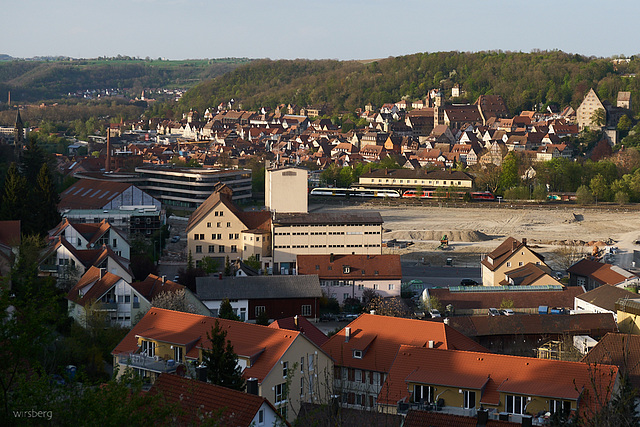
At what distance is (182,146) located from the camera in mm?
82812

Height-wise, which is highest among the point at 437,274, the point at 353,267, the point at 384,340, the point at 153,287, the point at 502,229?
the point at 384,340

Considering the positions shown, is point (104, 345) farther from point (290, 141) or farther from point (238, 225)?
point (290, 141)

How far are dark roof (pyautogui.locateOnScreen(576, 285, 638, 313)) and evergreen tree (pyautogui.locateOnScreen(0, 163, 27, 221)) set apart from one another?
17.6m

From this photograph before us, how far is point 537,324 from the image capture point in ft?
66.8

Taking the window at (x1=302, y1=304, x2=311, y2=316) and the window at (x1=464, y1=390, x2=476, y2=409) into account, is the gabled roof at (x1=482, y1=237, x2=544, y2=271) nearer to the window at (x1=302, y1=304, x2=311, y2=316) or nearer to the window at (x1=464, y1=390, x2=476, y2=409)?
the window at (x1=302, y1=304, x2=311, y2=316)

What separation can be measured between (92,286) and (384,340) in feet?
26.8

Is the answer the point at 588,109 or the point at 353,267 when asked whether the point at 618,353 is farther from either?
the point at 588,109

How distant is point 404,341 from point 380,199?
40590 millimetres

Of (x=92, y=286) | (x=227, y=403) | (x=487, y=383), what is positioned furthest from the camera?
(x=92, y=286)

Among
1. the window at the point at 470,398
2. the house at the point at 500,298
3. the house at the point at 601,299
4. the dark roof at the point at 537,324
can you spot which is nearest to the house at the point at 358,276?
the house at the point at 500,298

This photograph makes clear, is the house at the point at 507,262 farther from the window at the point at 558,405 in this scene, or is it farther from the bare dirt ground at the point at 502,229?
the window at the point at 558,405

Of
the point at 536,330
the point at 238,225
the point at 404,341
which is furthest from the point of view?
the point at 238,225

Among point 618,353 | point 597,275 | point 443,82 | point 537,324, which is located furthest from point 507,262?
point 443,82

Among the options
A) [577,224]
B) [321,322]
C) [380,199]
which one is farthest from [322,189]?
[321,322]
